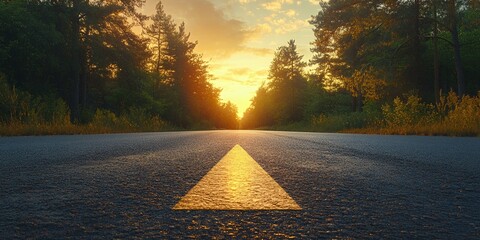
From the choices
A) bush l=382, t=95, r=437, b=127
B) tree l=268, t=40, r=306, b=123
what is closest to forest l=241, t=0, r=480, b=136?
bush l=382, t=95, r=437, b=127

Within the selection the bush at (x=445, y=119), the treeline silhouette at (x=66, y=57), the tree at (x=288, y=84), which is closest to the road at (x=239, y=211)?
the bush at (x=445, y=119)

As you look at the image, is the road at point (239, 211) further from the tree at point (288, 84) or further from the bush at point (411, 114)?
the tree at point (288, 84)

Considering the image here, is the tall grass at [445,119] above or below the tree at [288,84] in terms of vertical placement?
below

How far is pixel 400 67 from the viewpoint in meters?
27.9

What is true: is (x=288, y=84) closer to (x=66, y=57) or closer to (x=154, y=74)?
(x=154, y=74)

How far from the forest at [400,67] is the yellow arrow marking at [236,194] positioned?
11079 millimetres

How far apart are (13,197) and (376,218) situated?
2056mm

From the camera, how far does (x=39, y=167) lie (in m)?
3.75

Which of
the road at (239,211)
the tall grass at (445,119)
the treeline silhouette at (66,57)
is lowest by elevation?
the road at (239,211)

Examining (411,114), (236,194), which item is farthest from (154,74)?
(236,194)

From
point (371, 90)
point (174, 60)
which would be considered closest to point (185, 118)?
point (174, 60)

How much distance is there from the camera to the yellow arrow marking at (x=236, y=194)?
79.4 inches

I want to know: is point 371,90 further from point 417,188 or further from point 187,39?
point 187,39

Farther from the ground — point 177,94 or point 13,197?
point 177,94
